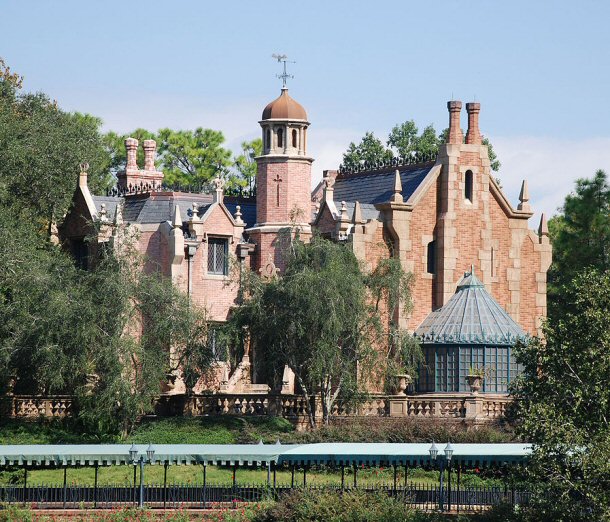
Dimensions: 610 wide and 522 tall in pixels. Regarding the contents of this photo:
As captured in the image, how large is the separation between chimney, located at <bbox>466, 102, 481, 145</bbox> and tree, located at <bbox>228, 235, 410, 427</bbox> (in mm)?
9817

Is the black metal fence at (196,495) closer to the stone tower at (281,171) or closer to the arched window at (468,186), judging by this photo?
the stone tower at (281,171)

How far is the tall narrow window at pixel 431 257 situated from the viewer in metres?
66.8

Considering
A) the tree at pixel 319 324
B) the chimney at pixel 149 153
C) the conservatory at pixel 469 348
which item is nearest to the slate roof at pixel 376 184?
the conservatory at pixel 469 348

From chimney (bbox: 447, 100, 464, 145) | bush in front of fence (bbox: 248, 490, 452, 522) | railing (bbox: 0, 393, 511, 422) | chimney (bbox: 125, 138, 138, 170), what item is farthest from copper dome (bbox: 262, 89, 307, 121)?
bush in front of fence (bbox: 248, 490, 452, 522)

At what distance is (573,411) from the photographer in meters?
42.5

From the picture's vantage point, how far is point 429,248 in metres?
67.1

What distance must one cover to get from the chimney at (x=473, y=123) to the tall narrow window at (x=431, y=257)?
4.40m

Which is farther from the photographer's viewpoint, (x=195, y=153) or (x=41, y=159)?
(x=195, y=153)

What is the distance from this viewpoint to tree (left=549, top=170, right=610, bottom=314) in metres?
75.9

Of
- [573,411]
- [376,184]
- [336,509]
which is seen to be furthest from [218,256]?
[573,411]

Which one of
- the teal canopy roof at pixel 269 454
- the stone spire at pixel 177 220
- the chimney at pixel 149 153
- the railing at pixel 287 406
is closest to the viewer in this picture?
the teal canopy roof at pixel 269 454

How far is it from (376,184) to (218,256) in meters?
7.13

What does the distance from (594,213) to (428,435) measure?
23.5 m

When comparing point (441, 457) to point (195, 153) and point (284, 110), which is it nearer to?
point (284, 110)
